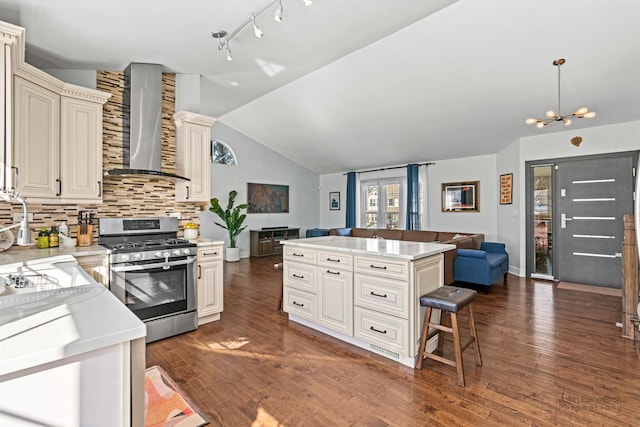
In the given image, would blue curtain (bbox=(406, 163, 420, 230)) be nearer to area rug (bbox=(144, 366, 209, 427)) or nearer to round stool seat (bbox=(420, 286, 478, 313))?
round stool seat (bbox=(420, 286, 478, 313))

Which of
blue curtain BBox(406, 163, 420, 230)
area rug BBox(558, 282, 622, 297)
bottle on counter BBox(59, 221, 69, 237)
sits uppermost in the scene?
blue curtain BBox(406, 163, 420, 230)

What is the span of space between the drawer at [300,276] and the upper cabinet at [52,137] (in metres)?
2.04

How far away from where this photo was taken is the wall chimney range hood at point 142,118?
3428 millimetres

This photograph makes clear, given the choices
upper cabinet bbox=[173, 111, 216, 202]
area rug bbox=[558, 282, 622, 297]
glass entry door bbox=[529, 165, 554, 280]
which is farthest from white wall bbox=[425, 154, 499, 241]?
upper cabinet bbox=[173, 111, 216, 202]

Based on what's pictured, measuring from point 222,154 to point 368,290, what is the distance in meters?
6.25

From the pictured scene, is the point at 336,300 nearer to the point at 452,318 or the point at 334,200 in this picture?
the point at 452,318

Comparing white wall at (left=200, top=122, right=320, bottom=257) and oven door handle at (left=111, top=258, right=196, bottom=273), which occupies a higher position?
white wall at (left=200, top=122, right=320, bottom=257)

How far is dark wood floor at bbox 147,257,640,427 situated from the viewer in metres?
1.95

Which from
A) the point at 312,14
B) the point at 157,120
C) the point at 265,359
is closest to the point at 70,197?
the point at 157,120

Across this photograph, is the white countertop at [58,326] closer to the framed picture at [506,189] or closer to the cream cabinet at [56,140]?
the cream cabinet at [56,140]

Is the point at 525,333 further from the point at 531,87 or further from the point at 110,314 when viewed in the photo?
the point at 110,314

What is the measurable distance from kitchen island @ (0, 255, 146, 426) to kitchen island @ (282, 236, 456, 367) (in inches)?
76.9

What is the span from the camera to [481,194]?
681cm

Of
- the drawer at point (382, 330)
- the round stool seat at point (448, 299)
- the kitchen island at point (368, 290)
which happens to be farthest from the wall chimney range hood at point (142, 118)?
the round stool seat at point (448, 299)
